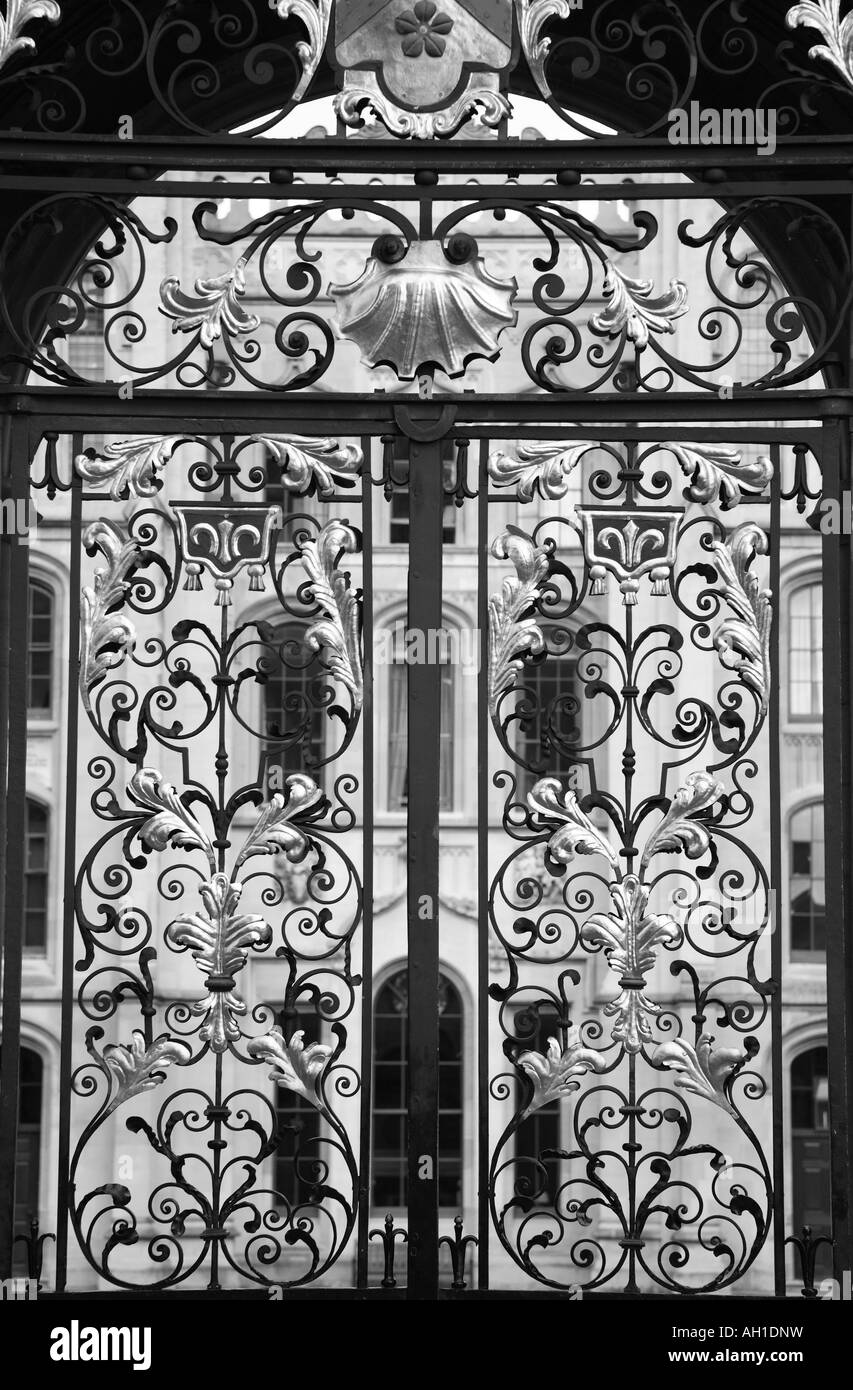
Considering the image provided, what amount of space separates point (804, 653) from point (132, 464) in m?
18.0

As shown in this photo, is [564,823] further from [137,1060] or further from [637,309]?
[637,309]

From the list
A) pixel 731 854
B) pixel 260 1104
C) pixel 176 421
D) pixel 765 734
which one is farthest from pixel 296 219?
pixel 731 854

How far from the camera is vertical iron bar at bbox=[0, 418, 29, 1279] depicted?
5.03 metres

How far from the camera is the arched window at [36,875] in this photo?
884 inches

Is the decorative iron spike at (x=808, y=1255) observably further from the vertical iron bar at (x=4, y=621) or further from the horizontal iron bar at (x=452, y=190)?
the horizontal iron bar at (x=452, y=190)

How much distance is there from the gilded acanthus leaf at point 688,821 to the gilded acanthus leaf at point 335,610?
0.96 meters

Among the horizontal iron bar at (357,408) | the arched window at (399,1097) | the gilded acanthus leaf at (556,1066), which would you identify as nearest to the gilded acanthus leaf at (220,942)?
the gilded acanthus leaf at (556,1066)

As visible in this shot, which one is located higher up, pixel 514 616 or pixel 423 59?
pixel 423 59

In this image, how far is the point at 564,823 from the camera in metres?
5.31

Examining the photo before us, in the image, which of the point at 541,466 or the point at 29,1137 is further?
the point at 29,1137

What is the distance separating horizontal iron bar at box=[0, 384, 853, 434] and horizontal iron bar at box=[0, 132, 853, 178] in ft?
2.13

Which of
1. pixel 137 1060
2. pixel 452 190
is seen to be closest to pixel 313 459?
pixel 452 190
